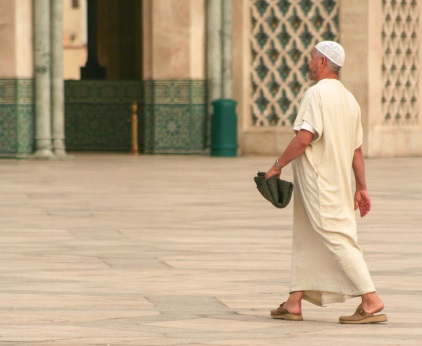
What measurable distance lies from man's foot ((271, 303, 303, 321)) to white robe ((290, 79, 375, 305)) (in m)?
0.14

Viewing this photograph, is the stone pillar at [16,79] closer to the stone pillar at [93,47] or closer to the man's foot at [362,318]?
the stone pillar at [93,47]

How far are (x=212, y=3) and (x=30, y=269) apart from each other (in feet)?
53.3

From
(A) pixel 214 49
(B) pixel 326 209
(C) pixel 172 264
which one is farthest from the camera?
(A) pixel 214 49

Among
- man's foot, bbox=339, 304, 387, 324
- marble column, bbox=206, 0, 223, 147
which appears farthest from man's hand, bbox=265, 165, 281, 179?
marble column, bbox=206, 0, 223, 147

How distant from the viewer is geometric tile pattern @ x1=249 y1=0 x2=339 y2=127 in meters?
26.6

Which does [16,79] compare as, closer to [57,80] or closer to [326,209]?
[57,80]

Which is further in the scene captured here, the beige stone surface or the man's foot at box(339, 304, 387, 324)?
the man's foot at box(339, 304, 387, 324)

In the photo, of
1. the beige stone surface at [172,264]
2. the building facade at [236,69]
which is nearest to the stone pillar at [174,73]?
the building facade at [236,69]

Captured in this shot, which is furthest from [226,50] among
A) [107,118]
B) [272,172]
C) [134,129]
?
[272,172]

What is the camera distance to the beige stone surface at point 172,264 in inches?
314

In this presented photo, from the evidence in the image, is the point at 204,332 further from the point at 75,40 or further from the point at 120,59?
the point at 75,40

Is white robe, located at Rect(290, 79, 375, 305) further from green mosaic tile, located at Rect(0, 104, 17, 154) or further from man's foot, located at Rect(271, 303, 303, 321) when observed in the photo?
green mosaic tile, located at Rect(0, 104, 17, 154)

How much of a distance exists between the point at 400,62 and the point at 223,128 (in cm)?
363

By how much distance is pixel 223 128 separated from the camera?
2603 cm
